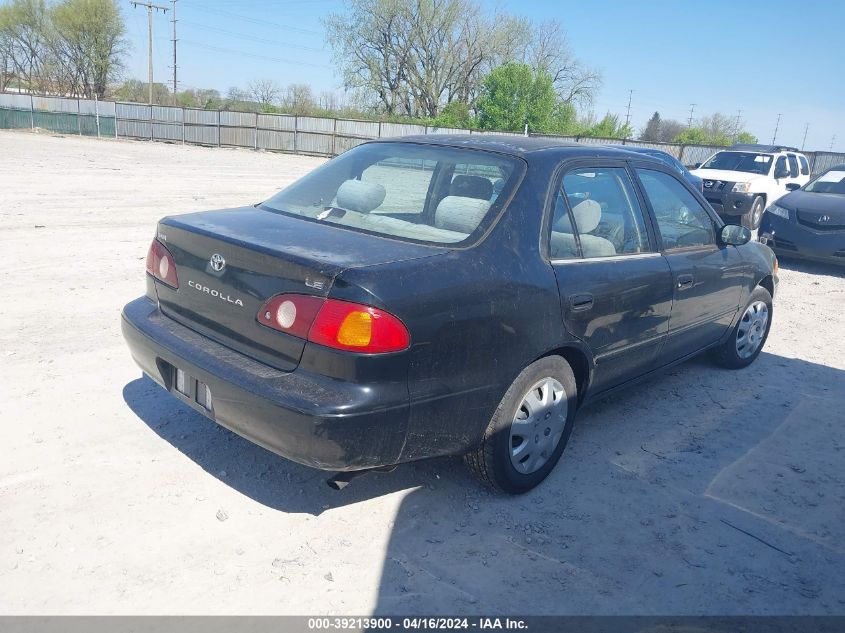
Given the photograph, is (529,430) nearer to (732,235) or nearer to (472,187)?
(472,187)

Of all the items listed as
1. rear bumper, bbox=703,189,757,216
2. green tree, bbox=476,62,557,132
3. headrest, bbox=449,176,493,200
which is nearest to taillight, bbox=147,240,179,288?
headrest, bbox=449,176,493,200

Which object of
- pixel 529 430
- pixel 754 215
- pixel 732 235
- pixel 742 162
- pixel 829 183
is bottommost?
pixel 529 430

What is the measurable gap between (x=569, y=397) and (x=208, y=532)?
186 centimetres

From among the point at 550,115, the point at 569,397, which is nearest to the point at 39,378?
the point at 569,397

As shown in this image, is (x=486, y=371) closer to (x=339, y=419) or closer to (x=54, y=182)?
(x=339, y=419)

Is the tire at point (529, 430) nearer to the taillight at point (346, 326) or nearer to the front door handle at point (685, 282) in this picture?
the taillight at point (346, 326)

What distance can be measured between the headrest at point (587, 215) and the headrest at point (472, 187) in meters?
0.52

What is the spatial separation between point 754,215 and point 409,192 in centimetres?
1318

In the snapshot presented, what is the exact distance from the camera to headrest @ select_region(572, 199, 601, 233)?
3.72 metres

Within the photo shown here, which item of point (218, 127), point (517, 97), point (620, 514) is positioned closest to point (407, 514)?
point (620, 514)

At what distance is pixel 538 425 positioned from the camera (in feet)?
11.6

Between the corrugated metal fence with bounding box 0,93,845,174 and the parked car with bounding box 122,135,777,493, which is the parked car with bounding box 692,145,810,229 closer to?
the parked car with bounding box 122,135,777,493

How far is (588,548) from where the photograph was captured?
3172mm

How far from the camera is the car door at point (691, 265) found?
4.38m
